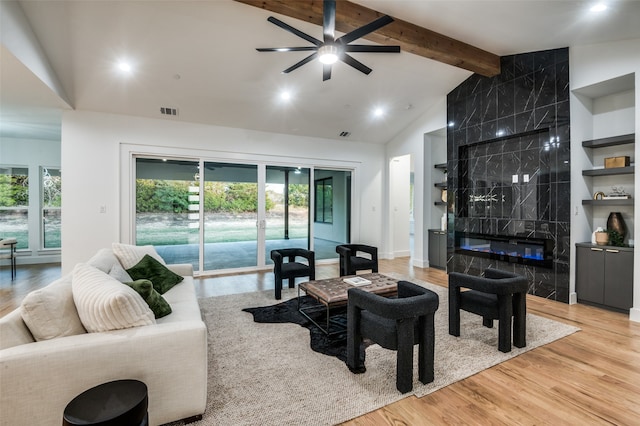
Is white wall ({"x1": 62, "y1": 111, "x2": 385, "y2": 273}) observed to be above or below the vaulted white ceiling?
below

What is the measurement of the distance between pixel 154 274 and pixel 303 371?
6.15 feet

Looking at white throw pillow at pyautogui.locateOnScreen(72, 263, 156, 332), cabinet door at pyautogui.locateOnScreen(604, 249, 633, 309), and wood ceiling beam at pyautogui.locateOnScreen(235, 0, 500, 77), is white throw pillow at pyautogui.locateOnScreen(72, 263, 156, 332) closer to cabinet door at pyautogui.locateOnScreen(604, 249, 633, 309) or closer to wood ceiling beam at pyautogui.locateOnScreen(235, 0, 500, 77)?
wood ceiling beam at pyautogui.locateOnScreen(235, 0, 500, 77)

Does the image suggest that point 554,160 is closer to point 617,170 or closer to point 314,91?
point 617,170

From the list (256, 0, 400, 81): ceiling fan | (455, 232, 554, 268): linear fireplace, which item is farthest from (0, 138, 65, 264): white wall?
(455, 232, 554, 268): linear fireplace

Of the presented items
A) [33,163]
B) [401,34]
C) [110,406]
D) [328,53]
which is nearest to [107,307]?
[110,406]

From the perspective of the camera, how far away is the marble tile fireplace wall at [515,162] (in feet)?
13.7

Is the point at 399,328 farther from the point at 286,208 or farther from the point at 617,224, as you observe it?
the point at 286,208

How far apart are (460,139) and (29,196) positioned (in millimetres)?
9084

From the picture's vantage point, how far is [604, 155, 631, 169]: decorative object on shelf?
3.91 m

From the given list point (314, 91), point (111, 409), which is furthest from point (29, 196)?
point (111, 409)

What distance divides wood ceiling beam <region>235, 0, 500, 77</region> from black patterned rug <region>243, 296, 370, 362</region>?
3383mm

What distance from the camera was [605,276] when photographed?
151 inches

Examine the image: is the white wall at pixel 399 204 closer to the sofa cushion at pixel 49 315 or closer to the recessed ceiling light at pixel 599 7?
the recessed ceiling light at pixel 599 7

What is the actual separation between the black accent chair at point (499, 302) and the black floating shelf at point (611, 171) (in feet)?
7.77
